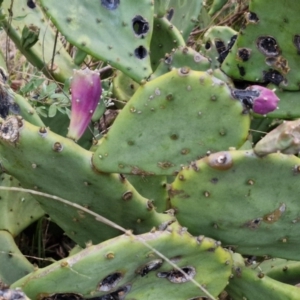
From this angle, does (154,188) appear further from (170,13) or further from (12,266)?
(170,13)

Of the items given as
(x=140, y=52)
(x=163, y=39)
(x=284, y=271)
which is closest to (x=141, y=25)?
(x=140, y=52)

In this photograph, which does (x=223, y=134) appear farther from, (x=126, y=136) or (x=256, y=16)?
(x=256, y=16)

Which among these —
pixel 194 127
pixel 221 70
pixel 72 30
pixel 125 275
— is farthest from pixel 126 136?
pixel 221 70

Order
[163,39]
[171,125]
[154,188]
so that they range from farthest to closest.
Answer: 1. [163,39]
2. [154,188]
3. [171,125]

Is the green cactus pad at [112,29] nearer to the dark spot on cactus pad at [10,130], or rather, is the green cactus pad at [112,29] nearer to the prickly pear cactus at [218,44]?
the prickly pear cactus at [218,44]

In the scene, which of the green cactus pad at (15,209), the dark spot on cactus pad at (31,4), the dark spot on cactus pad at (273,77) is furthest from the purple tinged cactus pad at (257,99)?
the dark spot on cactus pad at (31,4)

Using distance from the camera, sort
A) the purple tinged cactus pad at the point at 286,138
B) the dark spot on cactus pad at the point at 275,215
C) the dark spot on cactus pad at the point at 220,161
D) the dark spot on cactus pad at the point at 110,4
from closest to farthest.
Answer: the purple tinged cactus pad at the point at 286,138, the dark spot on cactus pad at the point at 220,161, the dark spot on cactus pad at the point at 275,215, the dark spot on cactus pad at the point at 110,4
